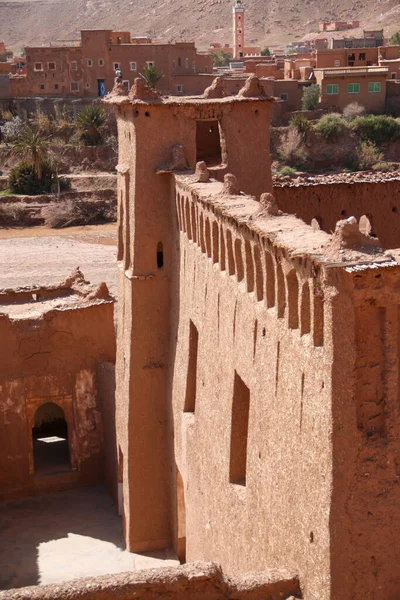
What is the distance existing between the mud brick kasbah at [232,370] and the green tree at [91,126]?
1280 inches

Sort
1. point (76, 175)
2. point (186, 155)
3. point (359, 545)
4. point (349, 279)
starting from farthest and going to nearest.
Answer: point (76, 175) < point (186, 155) < point (359, 545) < point (349, 279)

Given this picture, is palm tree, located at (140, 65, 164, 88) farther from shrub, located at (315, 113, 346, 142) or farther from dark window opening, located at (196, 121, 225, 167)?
dark window opening, located at (196, 121, 225, 167)

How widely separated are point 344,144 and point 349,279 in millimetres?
44711

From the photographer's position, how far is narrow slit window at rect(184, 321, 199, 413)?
13.7 meters

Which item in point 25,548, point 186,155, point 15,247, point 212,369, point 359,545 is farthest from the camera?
point 15,247

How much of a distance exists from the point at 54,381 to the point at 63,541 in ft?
10.8

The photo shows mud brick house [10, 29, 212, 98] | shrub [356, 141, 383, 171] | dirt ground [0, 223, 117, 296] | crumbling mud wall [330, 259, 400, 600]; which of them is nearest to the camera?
crumbling mud wall [330, 259, 400, 600]

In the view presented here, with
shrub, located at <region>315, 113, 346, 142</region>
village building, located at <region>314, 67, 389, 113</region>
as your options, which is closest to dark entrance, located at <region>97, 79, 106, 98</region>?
village building, located at <region>314, 67, 389, 113</region>

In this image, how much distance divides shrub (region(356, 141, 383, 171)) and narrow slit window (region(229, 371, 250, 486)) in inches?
1564

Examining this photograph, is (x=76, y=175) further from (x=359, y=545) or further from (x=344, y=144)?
(x=359, y=545)

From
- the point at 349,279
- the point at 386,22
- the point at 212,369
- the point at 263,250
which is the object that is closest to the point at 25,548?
the point at 212,369

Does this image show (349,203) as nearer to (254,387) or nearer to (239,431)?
(239,431)

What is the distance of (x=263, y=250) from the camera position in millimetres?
9391

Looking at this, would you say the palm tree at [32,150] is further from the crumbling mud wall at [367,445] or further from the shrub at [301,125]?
the crumbling mud wall at [367,445]
